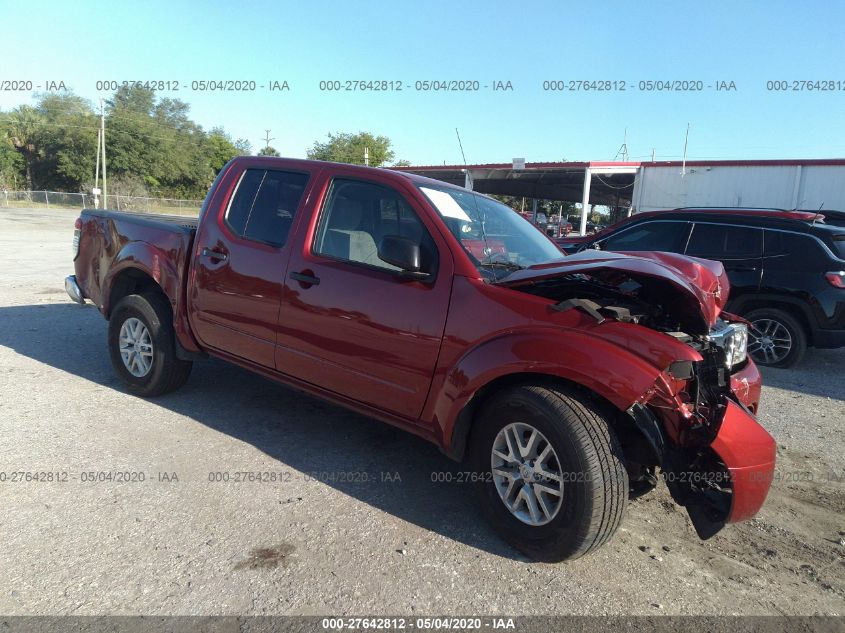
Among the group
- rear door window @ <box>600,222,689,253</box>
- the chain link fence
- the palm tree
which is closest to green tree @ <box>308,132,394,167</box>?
the chain link fence

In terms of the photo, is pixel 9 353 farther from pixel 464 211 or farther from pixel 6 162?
pixel 6 162

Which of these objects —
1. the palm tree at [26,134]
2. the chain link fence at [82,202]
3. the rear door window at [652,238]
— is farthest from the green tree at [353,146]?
the rear door window at [652,238]

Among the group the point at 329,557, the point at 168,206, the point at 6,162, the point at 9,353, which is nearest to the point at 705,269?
the point at 329,557

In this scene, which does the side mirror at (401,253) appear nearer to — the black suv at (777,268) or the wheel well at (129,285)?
the wheel well at (129,285)

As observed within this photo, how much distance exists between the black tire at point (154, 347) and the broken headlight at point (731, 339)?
3876mm

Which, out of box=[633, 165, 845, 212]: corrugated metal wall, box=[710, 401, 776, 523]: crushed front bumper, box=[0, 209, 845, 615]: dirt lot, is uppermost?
box=[633, 165, 845, 212]: corrugated metal wall

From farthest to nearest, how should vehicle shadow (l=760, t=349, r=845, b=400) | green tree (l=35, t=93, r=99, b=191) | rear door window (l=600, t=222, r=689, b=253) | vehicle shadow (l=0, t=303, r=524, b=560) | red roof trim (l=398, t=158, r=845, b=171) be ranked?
green tree (l=35, t=93, r=99, b=191), red roof trim (l=398, t=158, r=845, b=171), rear door window (l=600, t=222, r=689, b=253), vehicle shadow (l=760, t=349, r=845, b=400), vehicle shadow (l=0, t=303, r=524, b=560)

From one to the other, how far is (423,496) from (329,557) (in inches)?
31.8

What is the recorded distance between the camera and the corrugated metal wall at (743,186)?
19109 millimetres

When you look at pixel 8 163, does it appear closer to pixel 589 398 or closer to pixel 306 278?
pixel 306 278

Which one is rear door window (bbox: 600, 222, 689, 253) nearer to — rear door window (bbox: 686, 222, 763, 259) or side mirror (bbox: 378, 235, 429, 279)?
rear door window (bbox: 686, 222, 763, 259)

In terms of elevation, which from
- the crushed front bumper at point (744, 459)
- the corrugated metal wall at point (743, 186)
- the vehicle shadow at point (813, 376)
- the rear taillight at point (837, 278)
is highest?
the corrugated metal wall at point (743, 186)

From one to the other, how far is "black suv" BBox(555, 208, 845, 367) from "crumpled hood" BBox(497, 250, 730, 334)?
14.1ft

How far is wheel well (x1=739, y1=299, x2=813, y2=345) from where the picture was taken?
6.66 meters
